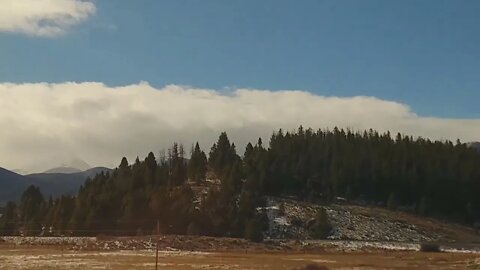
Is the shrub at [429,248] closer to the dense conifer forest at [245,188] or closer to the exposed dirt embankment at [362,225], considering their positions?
the exposed dirt embankment at [362,225]

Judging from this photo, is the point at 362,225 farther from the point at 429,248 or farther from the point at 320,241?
the point at 429,248

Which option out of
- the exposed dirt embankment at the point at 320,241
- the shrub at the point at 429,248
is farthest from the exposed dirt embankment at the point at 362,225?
the shrub at the point at 429,248

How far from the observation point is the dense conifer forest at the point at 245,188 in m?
125

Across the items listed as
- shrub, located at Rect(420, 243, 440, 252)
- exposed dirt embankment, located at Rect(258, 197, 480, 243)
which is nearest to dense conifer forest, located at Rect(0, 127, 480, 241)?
exposed dirt embankment, located at Rect(258, 197, 480, 243)

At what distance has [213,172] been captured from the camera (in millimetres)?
172875

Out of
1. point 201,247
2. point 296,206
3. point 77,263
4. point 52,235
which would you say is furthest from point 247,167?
point 77,263

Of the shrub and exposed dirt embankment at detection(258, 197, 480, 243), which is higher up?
exposed dirt embankment at detection(258, 197, 480, 243)

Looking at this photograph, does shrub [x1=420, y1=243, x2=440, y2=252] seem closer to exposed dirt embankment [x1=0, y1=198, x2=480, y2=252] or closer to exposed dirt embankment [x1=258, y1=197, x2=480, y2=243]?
exposed dirt embankment [x1=0, y1=198, x2=480, y2=252]

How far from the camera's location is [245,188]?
143625 mm

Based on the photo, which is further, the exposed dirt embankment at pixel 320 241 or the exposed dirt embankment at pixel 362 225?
the exposed dirt embankment at pixel 362 225

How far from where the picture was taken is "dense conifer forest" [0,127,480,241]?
125 meters

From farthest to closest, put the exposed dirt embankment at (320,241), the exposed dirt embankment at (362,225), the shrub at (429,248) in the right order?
the exposed dirt embankment at (362,225), the shrub at (429,248), the exposed dirt embankment at (320,241)

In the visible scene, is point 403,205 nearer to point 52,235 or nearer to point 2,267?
point 52,235

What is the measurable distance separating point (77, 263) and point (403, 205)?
112968mm
